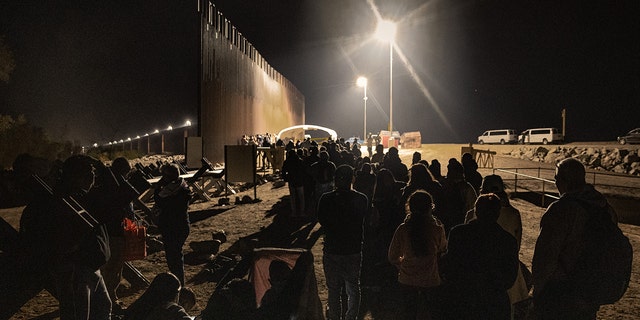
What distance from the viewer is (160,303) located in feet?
10.2

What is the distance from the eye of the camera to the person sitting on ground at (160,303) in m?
3.02

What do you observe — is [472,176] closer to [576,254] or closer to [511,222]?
[511,222]

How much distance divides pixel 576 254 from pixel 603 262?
6.0 inches

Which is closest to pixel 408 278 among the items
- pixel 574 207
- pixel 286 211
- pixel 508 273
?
pixel 508 273

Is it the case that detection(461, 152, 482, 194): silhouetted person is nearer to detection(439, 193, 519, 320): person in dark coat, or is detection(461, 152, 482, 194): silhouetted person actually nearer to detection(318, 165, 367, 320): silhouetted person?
detection(318, 165, 367, 320): silhouetted person

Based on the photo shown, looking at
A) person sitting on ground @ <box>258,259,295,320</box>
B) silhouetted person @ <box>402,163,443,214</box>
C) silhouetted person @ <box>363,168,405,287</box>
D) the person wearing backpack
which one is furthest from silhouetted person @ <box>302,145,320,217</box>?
the person wearing backpack

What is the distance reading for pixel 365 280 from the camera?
18.7 ft

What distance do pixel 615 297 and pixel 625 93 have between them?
7289cm

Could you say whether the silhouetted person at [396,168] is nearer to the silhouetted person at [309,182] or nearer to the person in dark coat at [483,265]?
the silhouetted person at [309,182]

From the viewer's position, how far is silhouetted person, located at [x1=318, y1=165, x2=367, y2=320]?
3973 millimetres

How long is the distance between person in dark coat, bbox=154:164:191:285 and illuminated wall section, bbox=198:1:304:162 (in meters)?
14.0

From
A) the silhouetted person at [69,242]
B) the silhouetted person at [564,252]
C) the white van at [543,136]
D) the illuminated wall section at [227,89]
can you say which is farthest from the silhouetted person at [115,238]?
the white van at [543,136]

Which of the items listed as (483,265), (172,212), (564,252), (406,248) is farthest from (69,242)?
(564,252)

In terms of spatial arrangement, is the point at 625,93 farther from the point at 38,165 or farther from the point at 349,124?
the point at 38,165
